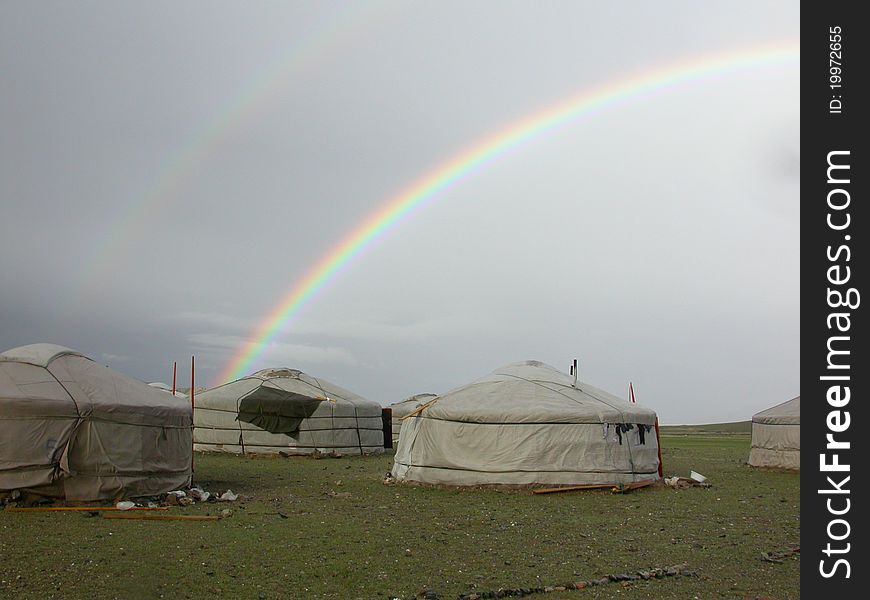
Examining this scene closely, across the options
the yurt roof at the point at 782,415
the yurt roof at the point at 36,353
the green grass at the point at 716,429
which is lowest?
the green grass at the point at 716,429

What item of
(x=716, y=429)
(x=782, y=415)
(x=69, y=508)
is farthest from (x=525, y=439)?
(x=716, y=429)

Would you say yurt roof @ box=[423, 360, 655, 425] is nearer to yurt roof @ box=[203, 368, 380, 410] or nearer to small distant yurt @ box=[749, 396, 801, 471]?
small distant yurt @ box=[749, 396, 801, 471]

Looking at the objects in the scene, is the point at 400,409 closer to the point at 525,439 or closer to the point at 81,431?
the point at 525,439

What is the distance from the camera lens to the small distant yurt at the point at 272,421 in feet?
70.4

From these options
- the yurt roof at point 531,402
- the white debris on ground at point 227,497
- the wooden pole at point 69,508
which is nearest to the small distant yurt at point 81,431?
the wooden pole at point 69,508

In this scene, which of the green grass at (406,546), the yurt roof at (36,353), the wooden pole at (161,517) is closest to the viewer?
the green grass at (406,546)

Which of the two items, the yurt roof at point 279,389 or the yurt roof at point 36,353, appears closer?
the yurt roof at point 36,353

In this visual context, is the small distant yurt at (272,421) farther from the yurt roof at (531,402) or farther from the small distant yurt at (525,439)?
the yurt roof at (531,402)

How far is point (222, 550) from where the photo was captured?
7641mm

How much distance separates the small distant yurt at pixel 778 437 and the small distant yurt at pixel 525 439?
17.8 ft

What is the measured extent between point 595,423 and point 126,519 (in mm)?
7643
